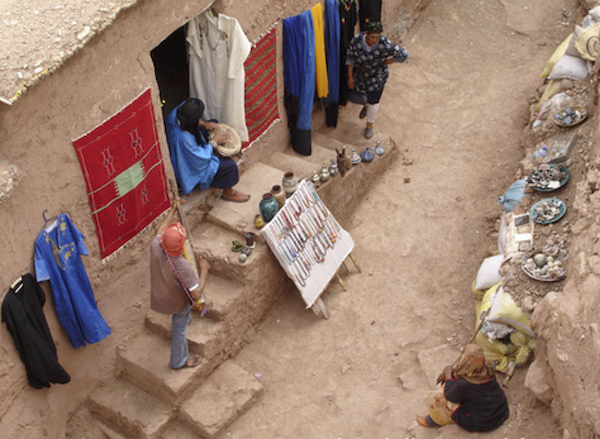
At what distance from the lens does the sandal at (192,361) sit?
6254mm

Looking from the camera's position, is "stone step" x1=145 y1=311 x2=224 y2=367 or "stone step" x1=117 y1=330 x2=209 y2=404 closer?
"stone step" x1=117 y1=330 x2=209 y2=404

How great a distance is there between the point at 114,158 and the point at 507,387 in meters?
3.71

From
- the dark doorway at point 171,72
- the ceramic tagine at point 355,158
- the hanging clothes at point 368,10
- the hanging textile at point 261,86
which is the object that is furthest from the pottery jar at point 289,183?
the hanging clothes at point 368,10

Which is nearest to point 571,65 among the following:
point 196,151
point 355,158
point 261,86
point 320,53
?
point 355,158

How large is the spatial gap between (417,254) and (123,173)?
3304mm

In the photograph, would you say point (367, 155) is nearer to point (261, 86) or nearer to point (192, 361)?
point (261, 86)

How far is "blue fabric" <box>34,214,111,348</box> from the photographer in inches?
209

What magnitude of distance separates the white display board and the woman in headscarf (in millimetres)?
2000

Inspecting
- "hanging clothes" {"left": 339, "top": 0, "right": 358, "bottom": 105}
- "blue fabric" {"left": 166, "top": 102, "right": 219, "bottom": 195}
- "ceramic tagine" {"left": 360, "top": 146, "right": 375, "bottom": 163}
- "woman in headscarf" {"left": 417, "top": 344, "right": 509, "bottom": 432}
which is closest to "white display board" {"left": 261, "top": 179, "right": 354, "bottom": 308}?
"blue fabric" {"left": 166, "top": 102, "right": 219, "bottom": 195}

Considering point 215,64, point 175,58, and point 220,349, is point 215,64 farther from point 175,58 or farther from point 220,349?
point 220,349

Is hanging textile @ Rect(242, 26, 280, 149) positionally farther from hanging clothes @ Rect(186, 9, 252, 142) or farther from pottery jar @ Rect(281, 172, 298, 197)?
pottery jar @ Rect(281, 172, 298, 197)

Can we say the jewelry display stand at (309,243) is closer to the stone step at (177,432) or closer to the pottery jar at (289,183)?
the pottery jar at (289,183)

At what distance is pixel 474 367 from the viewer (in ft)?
16.3

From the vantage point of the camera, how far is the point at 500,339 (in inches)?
232
